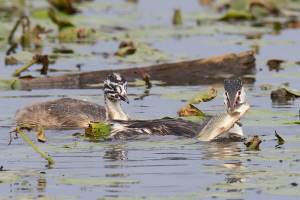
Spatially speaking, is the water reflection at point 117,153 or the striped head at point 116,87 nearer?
the water reflection at point 117,153

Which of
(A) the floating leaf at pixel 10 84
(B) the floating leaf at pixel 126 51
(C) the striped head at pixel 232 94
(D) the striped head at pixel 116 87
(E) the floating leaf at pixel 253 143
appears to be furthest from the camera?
(B) the floating leaf at pixel 126 51

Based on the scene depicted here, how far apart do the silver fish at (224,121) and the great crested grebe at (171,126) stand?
0.23 meters

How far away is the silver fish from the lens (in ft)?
36.3

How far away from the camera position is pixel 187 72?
693 inches

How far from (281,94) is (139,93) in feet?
8.93

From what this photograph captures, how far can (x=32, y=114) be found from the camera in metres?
13.8

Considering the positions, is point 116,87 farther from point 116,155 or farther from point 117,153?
point 116,155

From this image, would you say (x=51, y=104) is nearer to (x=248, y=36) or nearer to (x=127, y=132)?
(x=127, y=132)

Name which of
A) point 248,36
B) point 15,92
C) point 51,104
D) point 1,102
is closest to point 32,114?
point 51,104

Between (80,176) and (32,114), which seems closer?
(80,176)

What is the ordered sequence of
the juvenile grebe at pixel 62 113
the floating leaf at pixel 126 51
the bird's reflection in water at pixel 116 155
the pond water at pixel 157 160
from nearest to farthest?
the pond water at pixel 157 160 → the bird's reflection in water at pixel 116 155 → the juvenile grebe at pixel 62 113 → the floating leaf at pixel 126 51

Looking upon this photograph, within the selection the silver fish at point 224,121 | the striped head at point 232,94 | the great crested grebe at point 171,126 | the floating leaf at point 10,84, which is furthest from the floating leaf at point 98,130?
the floating leaf at point 10,84

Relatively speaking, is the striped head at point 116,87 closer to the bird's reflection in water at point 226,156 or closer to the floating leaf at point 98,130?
the floating leaf at point 98,130

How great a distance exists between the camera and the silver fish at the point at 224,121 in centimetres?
1106
